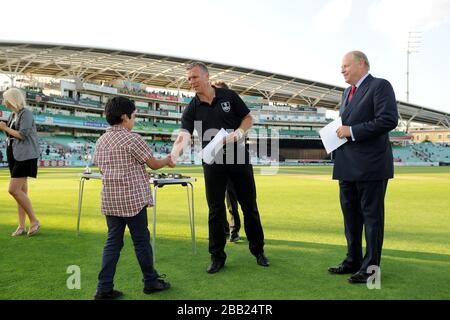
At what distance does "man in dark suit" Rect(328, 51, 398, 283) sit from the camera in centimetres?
384

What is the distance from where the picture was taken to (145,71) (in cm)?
6278

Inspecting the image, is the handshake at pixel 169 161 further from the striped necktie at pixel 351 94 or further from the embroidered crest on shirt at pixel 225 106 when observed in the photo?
the striped necktie at pixel 351 94

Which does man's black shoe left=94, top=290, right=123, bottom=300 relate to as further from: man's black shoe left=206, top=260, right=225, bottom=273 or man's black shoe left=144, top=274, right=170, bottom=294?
man's black shoe left=206, top=260, right=225, bottom=273

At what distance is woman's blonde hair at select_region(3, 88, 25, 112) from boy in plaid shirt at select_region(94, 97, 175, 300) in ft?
9.58

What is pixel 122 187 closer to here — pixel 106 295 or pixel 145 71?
pixel 106 295

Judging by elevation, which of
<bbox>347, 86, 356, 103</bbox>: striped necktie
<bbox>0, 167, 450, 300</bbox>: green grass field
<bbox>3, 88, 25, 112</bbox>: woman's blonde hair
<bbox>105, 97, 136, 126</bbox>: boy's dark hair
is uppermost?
<bbox>3, 88, 25, 112</bbox>: woman's blonde hair

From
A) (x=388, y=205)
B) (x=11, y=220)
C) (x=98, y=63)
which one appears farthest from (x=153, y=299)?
(x=98, y=63)

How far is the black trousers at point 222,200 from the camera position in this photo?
14.4 ft

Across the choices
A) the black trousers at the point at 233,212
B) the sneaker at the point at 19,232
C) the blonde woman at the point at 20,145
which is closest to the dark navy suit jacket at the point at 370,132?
the black trousers at the point at 233,212

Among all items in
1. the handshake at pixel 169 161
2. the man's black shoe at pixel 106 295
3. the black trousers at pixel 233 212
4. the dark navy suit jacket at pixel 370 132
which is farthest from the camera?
the black trousers at pixel 233 212

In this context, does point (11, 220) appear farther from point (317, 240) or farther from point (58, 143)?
point (58, 143)

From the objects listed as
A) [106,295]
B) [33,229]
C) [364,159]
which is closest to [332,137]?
[364,159]

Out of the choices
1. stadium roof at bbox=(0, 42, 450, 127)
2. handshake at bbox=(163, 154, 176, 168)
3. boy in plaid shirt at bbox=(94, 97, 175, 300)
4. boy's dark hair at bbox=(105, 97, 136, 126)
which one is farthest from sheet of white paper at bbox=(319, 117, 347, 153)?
stadium roof at bbox=(0, 42, 450, 127)
